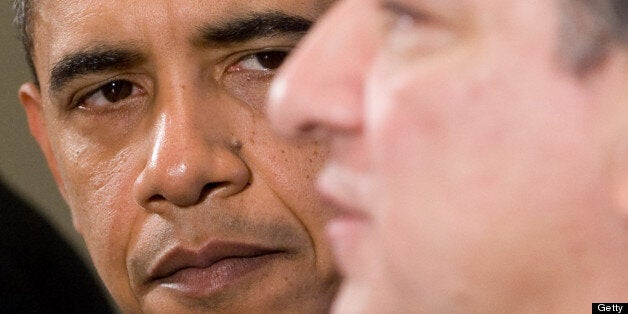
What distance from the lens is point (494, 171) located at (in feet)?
1.60

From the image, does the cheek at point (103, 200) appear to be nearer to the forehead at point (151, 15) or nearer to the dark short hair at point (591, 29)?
the forehead at point (151, 15)

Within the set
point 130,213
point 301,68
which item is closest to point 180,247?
point 130,213

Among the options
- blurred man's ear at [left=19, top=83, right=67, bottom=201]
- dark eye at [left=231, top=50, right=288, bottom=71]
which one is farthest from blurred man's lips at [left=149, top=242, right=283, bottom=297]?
blurred man's ear at [left=19, top=83, right=67, bottom=201]

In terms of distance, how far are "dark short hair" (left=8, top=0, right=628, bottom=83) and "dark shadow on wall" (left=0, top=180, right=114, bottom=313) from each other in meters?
1.08

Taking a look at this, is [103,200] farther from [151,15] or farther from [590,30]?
[590,30]

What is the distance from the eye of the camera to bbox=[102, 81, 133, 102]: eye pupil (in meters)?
0.97

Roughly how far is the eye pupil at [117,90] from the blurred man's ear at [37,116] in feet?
0.70

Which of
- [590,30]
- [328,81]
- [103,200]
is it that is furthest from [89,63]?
[590,30]

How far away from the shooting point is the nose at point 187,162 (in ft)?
2.71

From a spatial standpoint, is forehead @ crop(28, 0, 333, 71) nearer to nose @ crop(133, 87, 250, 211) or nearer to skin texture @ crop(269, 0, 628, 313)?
nose @ crop(133, 87, 250, 211)

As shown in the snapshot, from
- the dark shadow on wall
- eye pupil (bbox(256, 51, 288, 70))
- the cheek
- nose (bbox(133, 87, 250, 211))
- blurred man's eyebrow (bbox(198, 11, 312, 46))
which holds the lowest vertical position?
the dark shadow on wall

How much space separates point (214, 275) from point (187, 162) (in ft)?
0.51

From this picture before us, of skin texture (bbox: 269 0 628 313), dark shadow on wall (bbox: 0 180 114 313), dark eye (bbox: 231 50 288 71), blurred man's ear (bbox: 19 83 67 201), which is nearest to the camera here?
skin texture (bbox: 269 0 628 313)

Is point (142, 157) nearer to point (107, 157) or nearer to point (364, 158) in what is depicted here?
point (107, 157)
